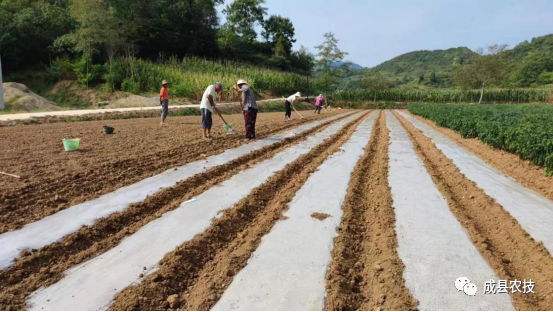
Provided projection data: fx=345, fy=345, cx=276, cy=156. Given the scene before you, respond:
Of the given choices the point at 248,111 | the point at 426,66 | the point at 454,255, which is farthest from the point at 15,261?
the point at 426,66

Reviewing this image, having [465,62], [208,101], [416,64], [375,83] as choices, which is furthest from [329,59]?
[416,64]

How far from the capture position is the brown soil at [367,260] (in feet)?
7.33

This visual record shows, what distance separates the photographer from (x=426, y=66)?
382 ft

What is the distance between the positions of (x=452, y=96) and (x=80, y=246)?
148 feet

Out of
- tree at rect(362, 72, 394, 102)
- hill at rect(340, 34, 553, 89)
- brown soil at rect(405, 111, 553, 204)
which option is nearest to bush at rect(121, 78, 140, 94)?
brown soil at rect(405, 111, 553, 204)

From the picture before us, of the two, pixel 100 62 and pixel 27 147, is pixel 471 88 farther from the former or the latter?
pixel 27 147

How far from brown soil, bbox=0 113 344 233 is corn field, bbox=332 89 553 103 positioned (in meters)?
35.2

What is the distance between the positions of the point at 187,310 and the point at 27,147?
6632 millimetres

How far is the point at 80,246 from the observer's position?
2.98 m

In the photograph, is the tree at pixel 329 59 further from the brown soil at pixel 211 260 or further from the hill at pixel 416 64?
the hill at pixel 416 64

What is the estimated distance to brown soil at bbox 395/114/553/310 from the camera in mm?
2379

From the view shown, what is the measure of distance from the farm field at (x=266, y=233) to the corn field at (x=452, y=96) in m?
37.3

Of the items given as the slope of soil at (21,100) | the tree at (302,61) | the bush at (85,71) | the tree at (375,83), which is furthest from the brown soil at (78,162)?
the tree at (302,61)

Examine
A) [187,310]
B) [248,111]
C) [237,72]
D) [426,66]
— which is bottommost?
[187,310]
